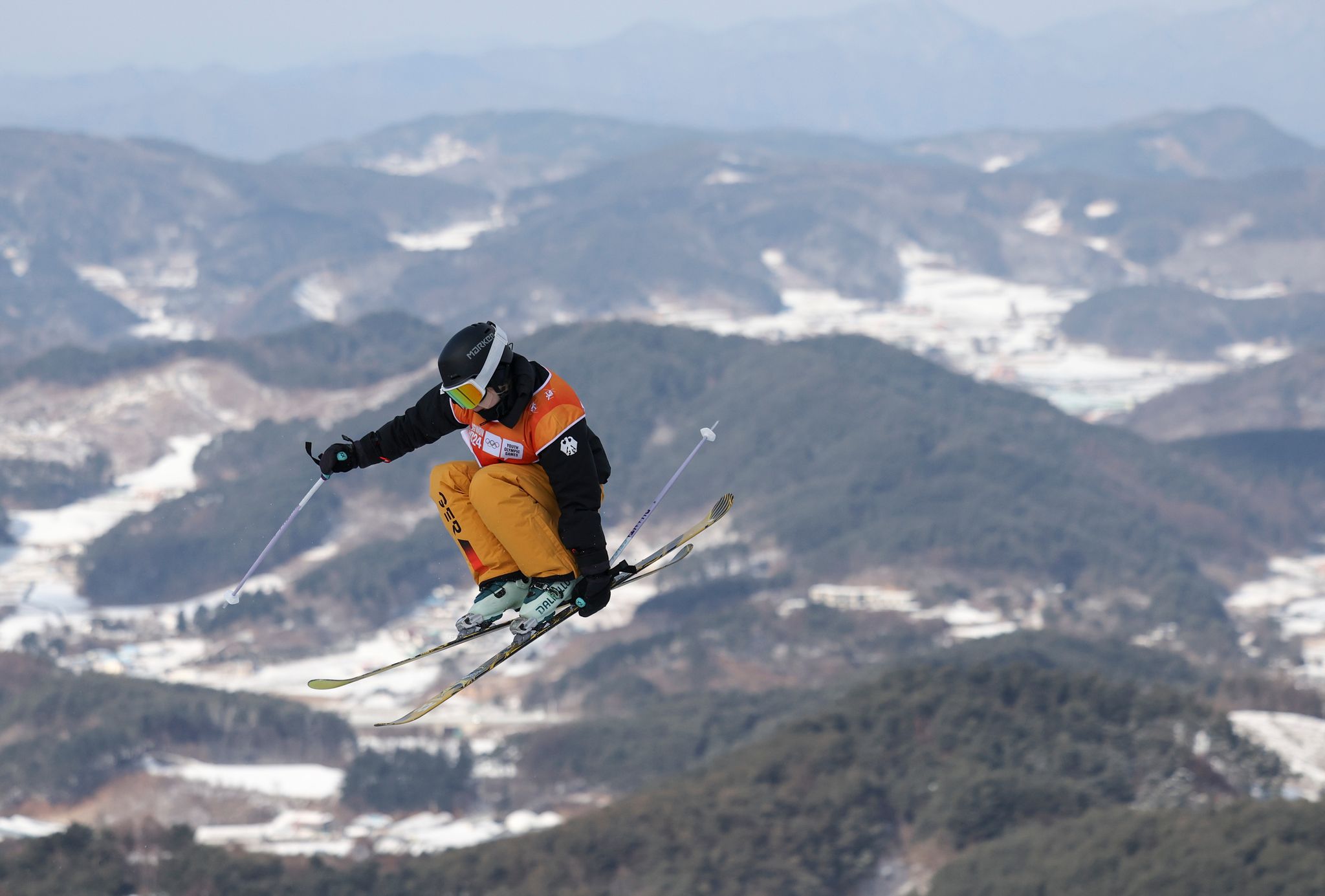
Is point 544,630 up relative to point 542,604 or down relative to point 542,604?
down

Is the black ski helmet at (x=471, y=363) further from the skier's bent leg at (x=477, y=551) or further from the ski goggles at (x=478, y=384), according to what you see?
the skier's bent leg at (x=477, y=551)

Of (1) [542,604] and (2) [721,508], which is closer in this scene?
(1) [542,604]

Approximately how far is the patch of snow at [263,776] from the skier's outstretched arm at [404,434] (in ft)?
288

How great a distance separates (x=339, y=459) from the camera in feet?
48.9

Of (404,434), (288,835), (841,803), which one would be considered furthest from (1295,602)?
(404,434)

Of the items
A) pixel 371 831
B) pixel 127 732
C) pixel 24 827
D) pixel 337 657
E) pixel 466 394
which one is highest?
pixel 466 394

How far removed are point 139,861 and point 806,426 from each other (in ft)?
430

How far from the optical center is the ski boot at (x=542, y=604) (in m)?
15.1

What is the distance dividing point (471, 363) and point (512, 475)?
152 centimetres

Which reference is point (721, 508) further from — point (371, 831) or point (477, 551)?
point (371, 831)

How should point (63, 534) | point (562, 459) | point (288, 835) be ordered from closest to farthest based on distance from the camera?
1. point (562, 459)
2. point (288, 835)
3. point (63, 534)

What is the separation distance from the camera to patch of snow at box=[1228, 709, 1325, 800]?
77625mm

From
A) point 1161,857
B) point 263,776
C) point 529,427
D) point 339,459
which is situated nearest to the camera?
point 529,427

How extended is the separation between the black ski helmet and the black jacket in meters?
0.46
